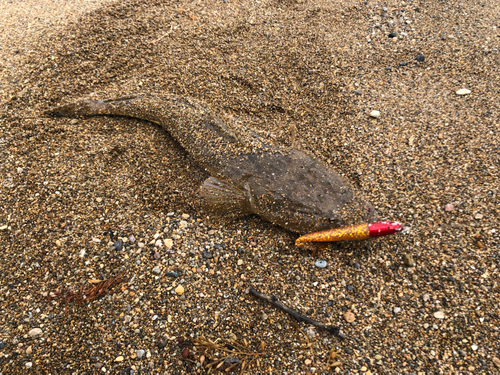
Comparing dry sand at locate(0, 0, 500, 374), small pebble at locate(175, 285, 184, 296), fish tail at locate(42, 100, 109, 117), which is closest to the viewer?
dry sand at locate(0, 0, 500, 374)

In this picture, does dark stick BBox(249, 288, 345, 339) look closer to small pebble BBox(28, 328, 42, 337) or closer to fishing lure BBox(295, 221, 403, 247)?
fishing lure BBox(295, 221, 403, 247)

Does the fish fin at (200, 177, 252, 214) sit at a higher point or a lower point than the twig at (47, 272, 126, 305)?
higher

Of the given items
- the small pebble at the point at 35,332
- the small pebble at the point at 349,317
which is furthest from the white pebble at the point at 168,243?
the small pebble at the point at 349,317

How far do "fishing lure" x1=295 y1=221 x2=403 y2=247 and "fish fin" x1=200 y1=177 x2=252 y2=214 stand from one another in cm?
74

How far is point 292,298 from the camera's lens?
117 inches

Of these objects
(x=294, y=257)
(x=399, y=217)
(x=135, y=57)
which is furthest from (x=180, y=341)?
(x=135, y=57)

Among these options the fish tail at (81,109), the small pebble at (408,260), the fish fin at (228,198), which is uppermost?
the fish tail at (81,109)

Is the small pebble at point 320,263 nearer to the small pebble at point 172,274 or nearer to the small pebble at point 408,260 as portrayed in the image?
the small pebble at point 408,260

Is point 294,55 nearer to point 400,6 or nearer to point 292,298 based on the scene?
point 400,6

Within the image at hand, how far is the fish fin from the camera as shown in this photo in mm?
3531

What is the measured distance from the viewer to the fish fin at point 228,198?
3531 millimetres

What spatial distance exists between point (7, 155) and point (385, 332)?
4.60m

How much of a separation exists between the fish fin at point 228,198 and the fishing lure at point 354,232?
2.42ft

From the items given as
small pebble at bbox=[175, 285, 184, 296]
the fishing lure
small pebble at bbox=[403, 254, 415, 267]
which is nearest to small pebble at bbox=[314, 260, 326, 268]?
the fishing lure
